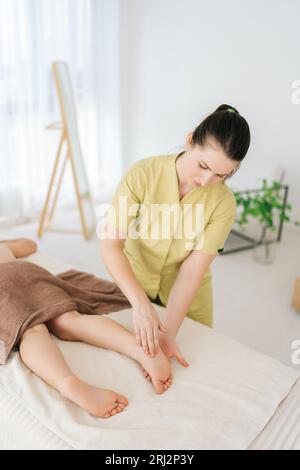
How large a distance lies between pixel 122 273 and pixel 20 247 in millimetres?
718

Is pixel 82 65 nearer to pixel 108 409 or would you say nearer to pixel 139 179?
pixel 139 179

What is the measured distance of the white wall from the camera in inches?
127

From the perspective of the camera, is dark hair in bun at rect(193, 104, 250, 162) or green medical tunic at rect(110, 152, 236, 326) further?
green medical tunic at rect(110, 152, 236, 326)

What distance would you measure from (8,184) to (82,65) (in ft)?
3.65

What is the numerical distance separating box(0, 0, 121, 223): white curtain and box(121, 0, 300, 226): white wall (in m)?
0.23

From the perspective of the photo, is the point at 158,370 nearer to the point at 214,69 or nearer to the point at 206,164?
the point at 206,164

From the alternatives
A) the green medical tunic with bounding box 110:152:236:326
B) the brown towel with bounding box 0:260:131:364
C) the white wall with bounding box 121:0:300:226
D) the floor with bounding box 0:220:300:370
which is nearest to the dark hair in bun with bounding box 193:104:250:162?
the green medical tunic with bounding box 110:152:236:326

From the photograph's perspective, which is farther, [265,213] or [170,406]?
[265,213]

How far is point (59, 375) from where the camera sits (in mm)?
1258

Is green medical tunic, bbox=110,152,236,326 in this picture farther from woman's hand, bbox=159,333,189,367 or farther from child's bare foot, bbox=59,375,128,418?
child's bare foot, bbox=59,375,128,418

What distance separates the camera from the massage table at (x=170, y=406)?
1.13 metres

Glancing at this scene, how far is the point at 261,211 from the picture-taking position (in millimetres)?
2965

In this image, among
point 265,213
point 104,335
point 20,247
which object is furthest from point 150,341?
point 265,213

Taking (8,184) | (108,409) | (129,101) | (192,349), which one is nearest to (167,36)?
(129,101)
